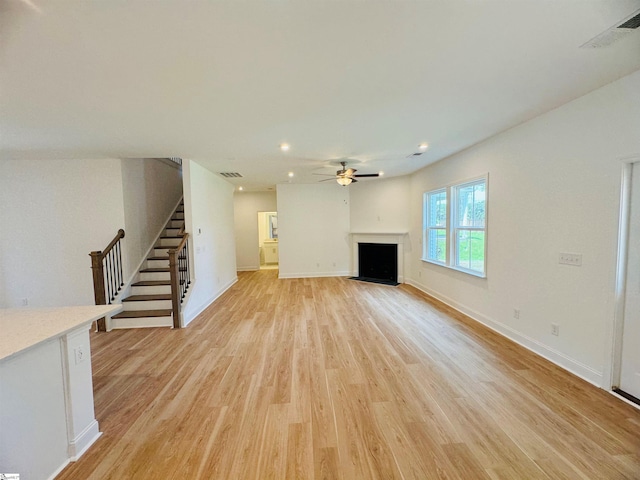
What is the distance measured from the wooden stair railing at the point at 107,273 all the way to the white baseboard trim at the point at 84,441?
104 inches

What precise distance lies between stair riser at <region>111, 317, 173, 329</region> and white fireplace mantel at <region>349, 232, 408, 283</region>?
496 centimetres

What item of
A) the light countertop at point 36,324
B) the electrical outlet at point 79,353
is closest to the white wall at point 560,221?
the light countertop at point 36,324

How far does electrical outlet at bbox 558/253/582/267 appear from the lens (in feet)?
8.51

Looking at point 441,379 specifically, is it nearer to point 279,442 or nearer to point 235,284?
point 279,442

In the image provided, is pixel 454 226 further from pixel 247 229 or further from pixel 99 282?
pixel 247 229

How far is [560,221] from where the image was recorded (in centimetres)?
276

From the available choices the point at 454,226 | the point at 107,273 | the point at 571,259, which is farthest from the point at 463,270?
the point at 107,273

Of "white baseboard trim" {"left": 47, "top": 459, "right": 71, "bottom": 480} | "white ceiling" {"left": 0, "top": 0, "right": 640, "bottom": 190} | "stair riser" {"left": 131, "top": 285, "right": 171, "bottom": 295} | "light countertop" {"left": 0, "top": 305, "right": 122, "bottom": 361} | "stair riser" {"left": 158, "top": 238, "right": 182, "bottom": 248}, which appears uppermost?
"white ceiling" {"left": 0, "top": 0, "right": 640, "bottom": 190}

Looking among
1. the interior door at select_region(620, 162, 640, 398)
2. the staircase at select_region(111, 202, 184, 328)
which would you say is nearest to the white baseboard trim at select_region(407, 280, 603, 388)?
the interior door at select_region(620, 162, 640, 398)

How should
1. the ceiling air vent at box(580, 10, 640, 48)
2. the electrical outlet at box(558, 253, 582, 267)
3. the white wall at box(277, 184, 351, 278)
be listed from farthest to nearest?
the white wall at box(277, 184, 351, 278) → the electrical outlet at box(558, 253, 582, 267) → the ceiling air vent at box(580, 10, 640, 48)

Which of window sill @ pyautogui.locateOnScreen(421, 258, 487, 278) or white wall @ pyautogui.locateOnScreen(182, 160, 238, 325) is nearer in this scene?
window sill @ pyautogui.locateOnScreen(421, 258, 487, 278)

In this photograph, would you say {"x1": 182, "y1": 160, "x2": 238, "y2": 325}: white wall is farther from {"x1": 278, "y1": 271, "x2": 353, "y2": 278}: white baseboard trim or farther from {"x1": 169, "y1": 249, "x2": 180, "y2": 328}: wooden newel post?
{"x1": 278, "y1": 271, "x2": 353, "y2": 278}: white baseboard trim

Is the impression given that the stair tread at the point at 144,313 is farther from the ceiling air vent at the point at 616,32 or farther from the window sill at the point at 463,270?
the ceiling air vent at the point at 616,32

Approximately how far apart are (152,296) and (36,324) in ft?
9.88
